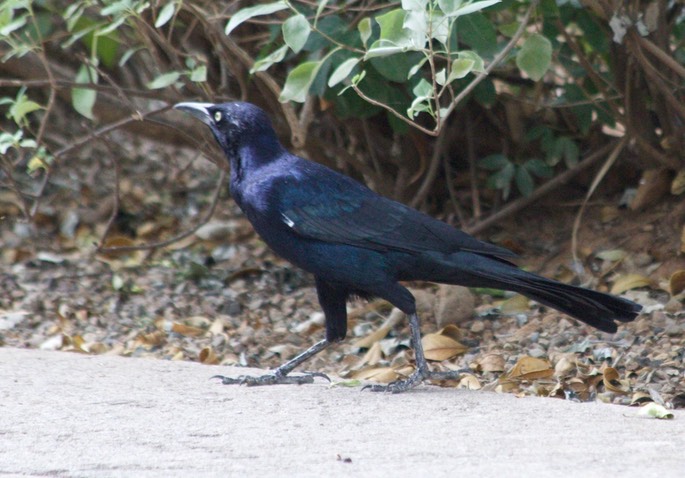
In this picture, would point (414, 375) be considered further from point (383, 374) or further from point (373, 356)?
point (373, 356)

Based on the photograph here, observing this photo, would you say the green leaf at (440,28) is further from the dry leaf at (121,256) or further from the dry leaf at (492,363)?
the dry leaf at (121,256)

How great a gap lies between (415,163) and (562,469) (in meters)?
3.12

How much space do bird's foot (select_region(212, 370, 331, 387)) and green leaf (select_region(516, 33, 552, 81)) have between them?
138 centimetres

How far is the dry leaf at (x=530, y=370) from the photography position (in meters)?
3.96

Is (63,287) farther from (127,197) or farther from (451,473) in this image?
(451,473)

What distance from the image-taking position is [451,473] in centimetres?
261

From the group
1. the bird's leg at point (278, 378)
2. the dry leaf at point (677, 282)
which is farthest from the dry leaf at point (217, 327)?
the dry leaf at point (677, 282)

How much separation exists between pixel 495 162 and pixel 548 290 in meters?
1.65

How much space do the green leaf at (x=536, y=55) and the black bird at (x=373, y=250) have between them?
667mm

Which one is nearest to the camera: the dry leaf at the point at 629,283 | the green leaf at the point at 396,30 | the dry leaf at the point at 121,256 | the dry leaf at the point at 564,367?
the green leaf at the point at 396,30

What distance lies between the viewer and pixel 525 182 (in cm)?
527

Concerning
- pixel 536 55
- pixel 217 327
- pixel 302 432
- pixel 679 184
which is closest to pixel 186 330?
pixel 217 327

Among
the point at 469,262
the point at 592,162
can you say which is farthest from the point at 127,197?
the point at 469,262

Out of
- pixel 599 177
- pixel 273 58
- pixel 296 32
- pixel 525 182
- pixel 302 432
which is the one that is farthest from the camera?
pixel 525 182
